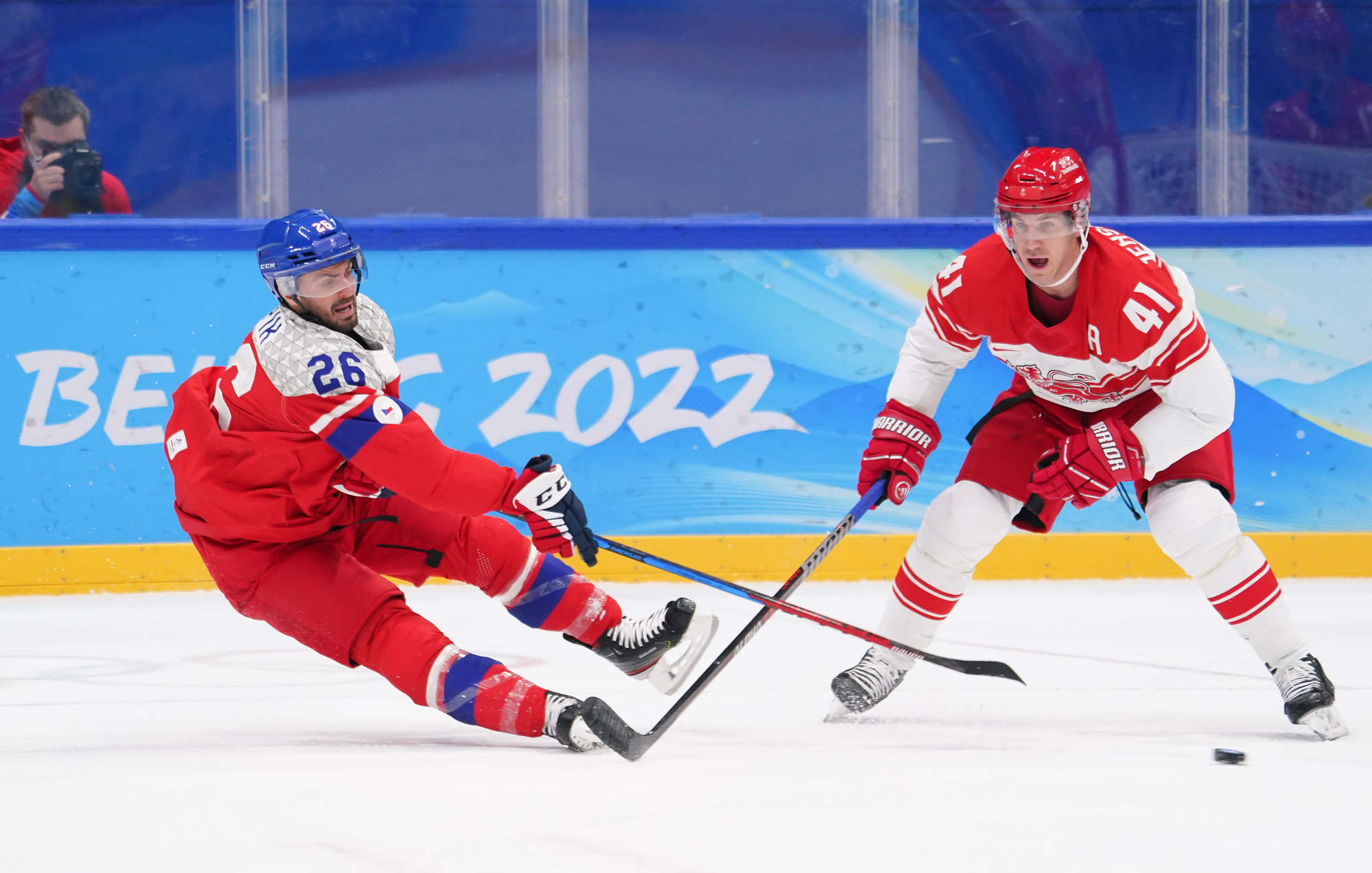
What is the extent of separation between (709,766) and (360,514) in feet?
2.79

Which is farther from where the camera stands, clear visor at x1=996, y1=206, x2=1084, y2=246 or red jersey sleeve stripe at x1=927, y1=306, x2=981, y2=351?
red jersey sleeve stripe at x1=927, y1=306, x2=981, y2=351

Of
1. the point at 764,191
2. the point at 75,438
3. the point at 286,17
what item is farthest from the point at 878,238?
the point at 75,438

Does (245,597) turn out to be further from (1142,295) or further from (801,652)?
(1142,295)

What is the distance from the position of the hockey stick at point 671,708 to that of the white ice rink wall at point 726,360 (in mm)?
1634

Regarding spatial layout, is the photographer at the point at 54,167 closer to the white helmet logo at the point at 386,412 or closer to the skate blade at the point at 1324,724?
the white helmet logo at the point at 386,412

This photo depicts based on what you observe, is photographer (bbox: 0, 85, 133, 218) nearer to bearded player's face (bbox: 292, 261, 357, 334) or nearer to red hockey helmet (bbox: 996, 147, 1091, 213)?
bearded player's face (bbox: 292, 261, 357, 334)

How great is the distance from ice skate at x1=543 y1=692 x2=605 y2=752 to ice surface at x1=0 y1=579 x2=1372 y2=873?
4 centimetres

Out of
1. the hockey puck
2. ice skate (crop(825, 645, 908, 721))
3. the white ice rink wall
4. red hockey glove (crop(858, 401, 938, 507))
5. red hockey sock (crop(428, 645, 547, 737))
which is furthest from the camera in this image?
the white ice rink wall

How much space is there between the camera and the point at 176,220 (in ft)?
13.9

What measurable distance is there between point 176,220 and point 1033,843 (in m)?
3.37

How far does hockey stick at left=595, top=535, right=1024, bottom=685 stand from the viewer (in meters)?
2.45

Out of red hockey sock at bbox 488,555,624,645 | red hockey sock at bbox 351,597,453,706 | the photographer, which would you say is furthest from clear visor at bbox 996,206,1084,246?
the photographer

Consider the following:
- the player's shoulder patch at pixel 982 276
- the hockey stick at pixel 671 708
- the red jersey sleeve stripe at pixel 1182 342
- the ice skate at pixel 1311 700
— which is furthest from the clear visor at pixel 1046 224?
the ice skate at pixel 1311 700

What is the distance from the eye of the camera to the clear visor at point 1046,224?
2.40 m
